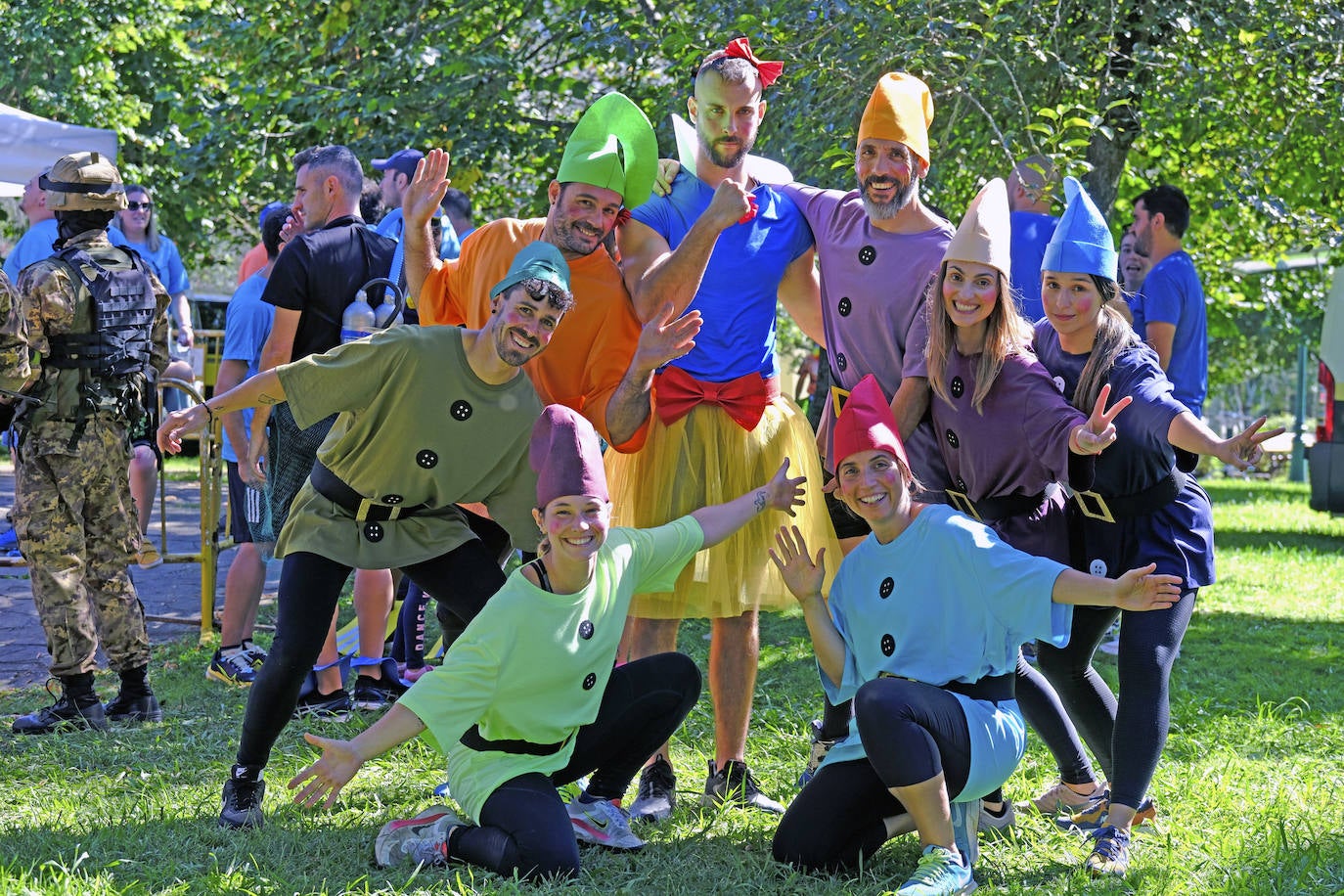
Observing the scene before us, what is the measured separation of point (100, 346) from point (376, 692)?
1.68 metres

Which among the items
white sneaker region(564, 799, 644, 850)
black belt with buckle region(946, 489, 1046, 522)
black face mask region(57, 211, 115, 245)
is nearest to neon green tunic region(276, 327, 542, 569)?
white sneaker region(564, 799, 644, 850)

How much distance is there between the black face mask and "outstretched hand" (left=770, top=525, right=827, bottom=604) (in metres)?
3.05

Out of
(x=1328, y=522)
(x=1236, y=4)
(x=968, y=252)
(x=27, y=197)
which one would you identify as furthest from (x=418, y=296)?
(x=1328, y=522)

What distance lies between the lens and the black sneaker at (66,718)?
5.26 metres

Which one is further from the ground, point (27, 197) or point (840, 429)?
point (27, 197)

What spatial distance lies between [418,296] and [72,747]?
6.67 ft

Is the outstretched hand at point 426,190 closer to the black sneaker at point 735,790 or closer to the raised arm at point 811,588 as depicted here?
the raised arm at point 811,588

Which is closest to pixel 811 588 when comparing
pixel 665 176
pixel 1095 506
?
pixel 1095 506

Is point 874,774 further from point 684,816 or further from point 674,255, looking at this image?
point 674,255

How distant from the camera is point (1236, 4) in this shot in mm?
8125

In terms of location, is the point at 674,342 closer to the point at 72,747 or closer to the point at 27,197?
the point at 72,747

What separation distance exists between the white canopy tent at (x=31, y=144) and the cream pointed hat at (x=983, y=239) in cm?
632

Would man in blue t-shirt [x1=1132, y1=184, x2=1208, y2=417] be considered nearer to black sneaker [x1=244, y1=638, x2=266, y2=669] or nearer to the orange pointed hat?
the orange pointed hat

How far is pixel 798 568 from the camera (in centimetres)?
389
